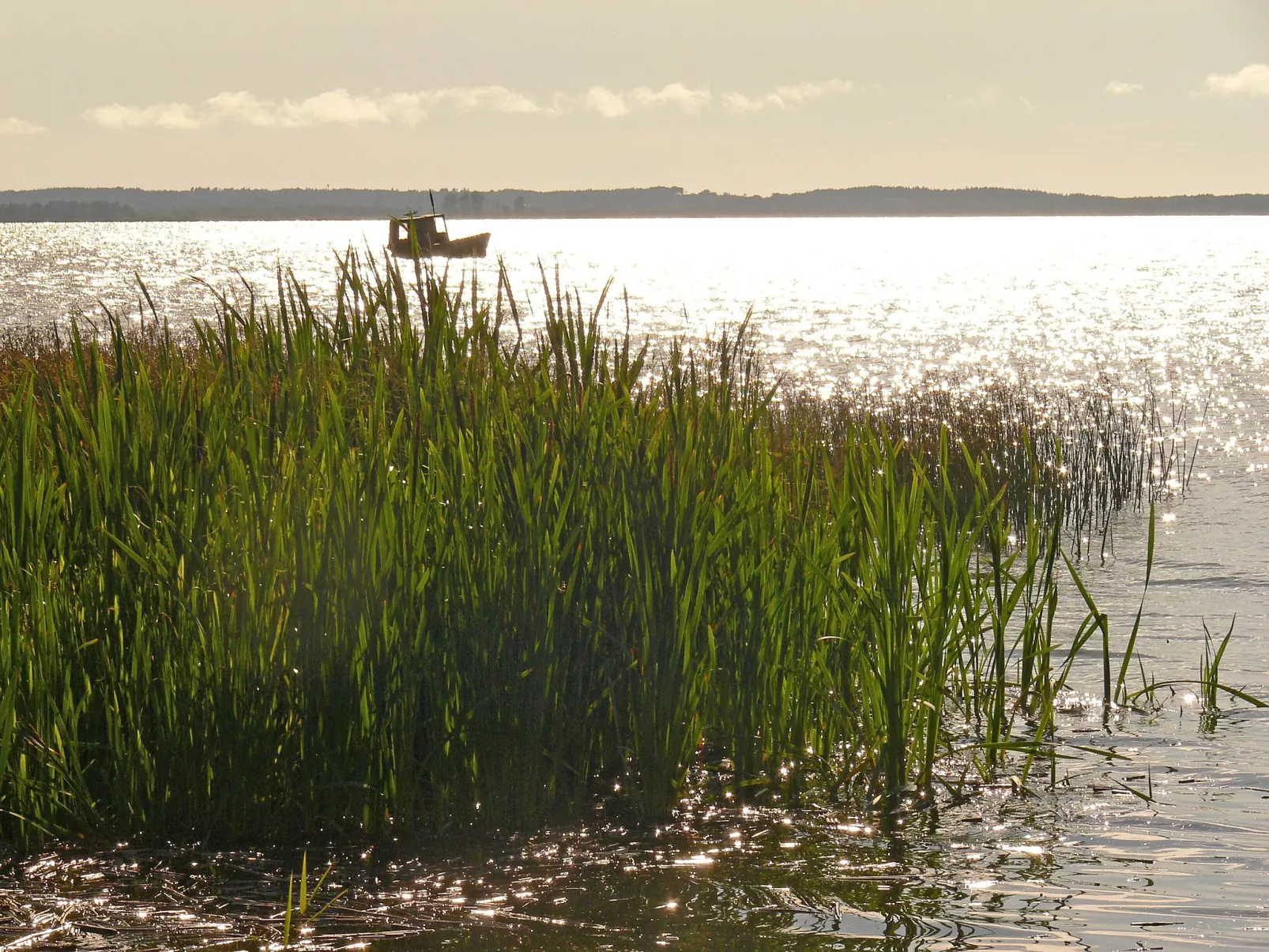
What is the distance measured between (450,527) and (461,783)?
2.96 ft

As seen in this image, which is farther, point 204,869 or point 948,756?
point 948,756

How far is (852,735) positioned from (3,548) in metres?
3.24

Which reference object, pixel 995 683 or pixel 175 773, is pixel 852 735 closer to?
pixel 995 683

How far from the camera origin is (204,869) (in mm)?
4090

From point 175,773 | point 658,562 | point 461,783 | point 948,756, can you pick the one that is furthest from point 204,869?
point 948,756

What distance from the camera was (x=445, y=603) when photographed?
4395 mm

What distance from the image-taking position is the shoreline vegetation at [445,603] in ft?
13.7

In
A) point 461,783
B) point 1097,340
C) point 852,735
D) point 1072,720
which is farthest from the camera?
point 1097,340

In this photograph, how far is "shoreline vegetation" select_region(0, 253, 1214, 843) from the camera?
4.16 metres

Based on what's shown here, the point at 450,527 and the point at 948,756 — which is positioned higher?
the point at 450,527

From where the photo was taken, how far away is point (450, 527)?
4.48 meters

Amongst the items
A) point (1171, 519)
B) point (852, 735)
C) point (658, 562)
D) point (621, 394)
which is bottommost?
point (1171, 519)

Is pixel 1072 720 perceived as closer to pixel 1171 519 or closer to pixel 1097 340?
pixel 1171 519

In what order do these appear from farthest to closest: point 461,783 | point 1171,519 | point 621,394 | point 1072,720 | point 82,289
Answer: point 82,289 < point 1171,519 < point 1072,720 < point 621,394 < point 461,783
